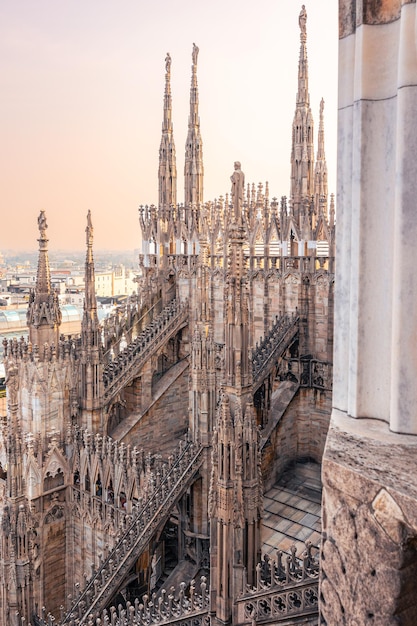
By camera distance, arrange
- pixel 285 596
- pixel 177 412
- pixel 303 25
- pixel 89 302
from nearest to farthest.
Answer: pixel 285 596 < pixel 89 302 < pixel 303 25 < pixel 177 412

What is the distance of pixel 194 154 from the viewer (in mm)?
23719

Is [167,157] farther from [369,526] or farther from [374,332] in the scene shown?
[369,526]

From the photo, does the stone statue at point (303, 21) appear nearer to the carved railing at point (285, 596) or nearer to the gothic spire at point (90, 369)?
the gothic spire at point (90, 369)

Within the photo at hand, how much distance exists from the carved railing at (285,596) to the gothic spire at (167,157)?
19.1 m

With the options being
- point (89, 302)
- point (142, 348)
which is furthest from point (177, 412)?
point (89, 302)

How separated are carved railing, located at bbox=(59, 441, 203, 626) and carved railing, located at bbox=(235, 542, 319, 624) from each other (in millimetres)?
4915

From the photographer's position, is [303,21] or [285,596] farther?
[303,21]

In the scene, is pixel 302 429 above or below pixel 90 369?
below

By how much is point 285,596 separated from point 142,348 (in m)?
12.6

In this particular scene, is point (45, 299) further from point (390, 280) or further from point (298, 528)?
point (390, 280)

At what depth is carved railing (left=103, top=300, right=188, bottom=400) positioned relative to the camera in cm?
1789

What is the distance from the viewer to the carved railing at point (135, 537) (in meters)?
11.8

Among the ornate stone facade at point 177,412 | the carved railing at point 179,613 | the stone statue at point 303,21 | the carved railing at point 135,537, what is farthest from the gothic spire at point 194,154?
the carved railing at point 179,613

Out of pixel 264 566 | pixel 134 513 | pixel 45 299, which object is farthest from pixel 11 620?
pixel 45 299
